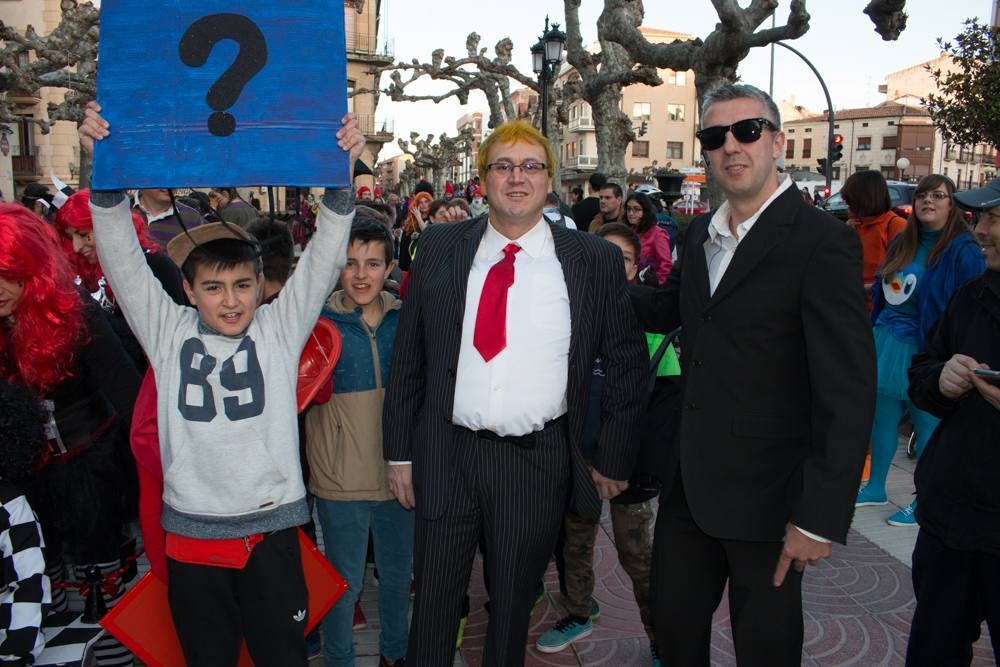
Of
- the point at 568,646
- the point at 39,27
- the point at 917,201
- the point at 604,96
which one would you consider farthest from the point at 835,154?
the point at 39,27

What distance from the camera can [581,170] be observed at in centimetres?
6781

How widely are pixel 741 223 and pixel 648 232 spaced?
5239 millimetres

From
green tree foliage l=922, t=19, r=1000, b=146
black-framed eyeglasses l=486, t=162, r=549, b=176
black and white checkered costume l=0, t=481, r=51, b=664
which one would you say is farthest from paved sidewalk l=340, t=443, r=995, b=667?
green tree foliage l=922, t=19, r=1000, b=146

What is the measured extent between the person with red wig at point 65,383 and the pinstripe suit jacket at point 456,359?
0.95 m

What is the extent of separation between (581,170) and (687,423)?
67.3 meters

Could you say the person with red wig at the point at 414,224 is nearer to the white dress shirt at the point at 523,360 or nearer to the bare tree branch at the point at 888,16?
the bare tree branch at the point at 888,16

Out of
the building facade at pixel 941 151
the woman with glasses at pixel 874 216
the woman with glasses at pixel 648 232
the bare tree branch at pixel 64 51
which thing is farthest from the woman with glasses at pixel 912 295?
the building facade at pixel 941 151

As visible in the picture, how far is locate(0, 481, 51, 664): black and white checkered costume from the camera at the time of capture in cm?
230

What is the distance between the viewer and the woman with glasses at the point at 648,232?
7414mm

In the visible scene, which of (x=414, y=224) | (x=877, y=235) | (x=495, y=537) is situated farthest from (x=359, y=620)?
(x=414, y=224)

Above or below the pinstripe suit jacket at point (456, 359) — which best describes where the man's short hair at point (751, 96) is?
above

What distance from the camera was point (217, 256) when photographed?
8.13 ft

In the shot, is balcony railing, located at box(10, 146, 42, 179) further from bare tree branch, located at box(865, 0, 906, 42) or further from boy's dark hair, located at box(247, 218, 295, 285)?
boy's dark hair, located at box(247, 218, 295, 285)

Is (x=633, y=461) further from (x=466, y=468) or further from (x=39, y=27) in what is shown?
(x=39, y=27)
